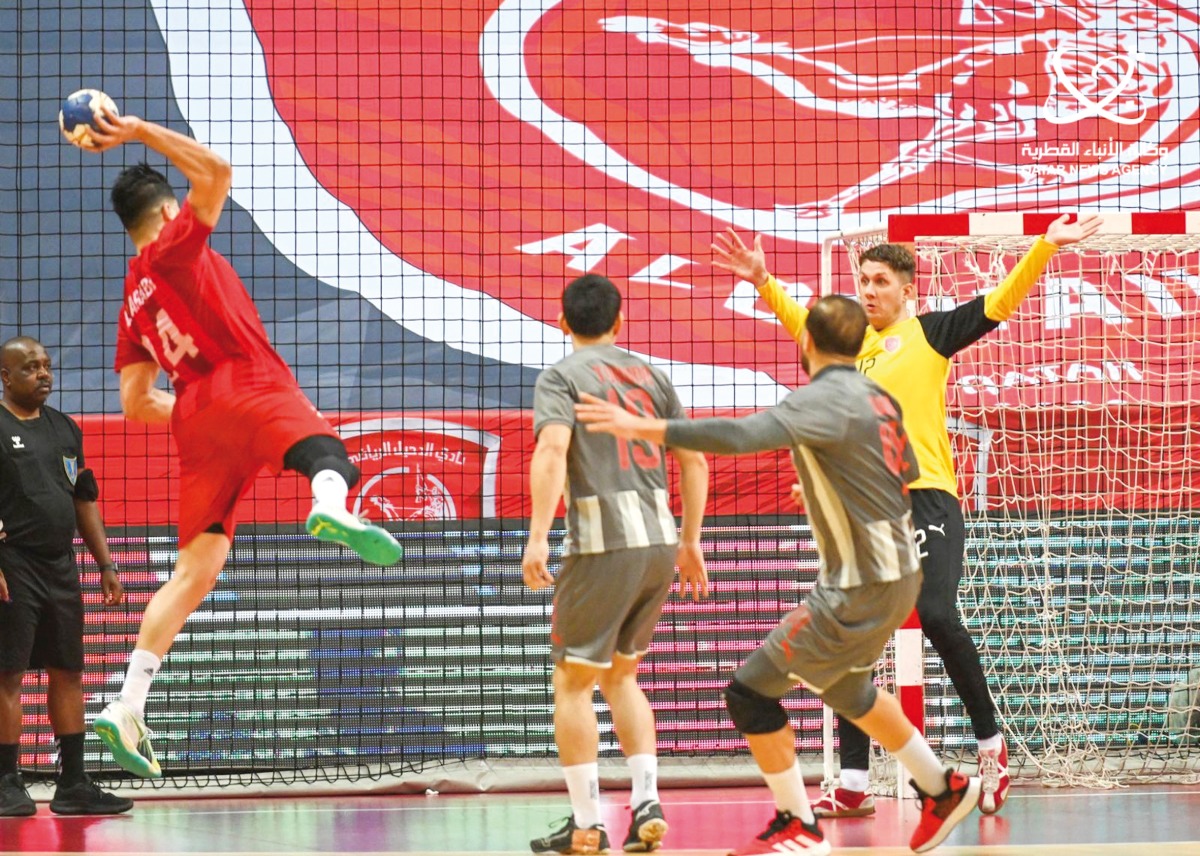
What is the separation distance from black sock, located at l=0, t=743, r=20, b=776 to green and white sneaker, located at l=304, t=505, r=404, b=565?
3099 millimetres

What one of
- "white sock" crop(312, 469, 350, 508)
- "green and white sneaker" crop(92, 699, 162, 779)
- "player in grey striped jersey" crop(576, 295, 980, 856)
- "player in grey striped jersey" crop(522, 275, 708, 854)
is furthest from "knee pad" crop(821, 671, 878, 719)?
"green and white sneaker" crop(92, 699, 162, 779)

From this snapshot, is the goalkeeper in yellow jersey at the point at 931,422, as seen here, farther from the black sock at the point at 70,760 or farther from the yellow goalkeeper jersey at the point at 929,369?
the black sock at the point at 70,760

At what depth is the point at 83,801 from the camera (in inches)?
293

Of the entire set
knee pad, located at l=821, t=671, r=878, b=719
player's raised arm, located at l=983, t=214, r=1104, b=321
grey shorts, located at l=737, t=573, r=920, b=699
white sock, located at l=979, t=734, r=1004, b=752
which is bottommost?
white sock, located at l=979, t=734, r=1004, b=752

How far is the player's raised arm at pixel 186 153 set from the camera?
5.33 meters

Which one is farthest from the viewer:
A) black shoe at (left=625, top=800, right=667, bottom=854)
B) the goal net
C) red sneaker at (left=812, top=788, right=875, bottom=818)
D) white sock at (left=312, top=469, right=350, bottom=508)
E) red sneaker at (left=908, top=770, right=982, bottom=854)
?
the goal net

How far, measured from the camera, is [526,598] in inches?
368

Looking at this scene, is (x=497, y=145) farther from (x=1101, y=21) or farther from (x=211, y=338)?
(x=211, y=338)

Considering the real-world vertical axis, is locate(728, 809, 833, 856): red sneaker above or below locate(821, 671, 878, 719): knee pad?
below

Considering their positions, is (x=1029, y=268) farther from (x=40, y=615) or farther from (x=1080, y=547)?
(x=40, y=615)

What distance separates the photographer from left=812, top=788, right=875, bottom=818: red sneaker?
6756 millimetres

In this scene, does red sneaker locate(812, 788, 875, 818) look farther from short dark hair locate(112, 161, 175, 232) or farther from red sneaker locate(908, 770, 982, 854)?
short dark hair locate(112, 161, 175, 232)

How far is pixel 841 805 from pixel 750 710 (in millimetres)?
1586

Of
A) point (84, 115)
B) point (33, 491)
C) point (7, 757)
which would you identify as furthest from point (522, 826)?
point (84, 115)
